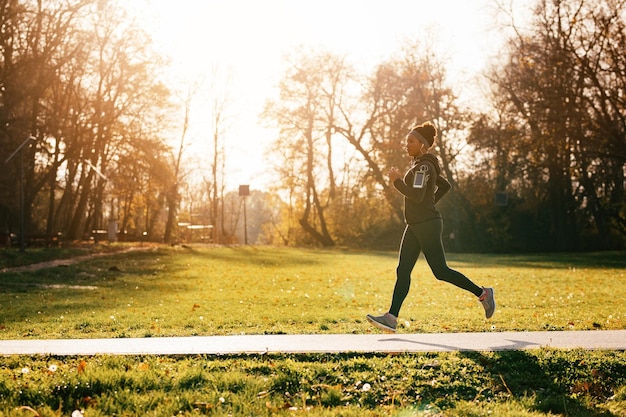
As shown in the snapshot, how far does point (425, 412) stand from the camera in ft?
18.1

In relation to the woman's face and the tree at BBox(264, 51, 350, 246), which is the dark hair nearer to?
the woman's face

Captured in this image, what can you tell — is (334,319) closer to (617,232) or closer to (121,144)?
(121,144)


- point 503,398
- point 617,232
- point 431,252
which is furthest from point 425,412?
point 617,232

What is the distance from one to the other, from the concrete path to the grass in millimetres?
260

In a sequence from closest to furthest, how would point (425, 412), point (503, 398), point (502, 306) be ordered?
point (425, 412)
point (503, 398)
point (502, 306)

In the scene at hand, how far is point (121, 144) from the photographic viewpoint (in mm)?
38000

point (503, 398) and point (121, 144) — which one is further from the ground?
point (121, 144)

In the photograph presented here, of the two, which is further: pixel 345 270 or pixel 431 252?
pixel 345 270

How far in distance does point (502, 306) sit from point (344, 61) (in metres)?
44.5

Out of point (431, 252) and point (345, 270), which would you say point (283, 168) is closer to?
point (345, 270)

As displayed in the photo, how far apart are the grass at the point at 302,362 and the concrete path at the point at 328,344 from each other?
260 millimetres

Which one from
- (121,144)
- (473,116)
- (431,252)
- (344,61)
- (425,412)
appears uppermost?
(344,61)

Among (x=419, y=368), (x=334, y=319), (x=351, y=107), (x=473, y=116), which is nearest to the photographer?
(x=419, y=368)

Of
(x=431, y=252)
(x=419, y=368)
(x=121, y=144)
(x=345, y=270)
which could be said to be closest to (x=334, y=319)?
(x=431, y=252)
